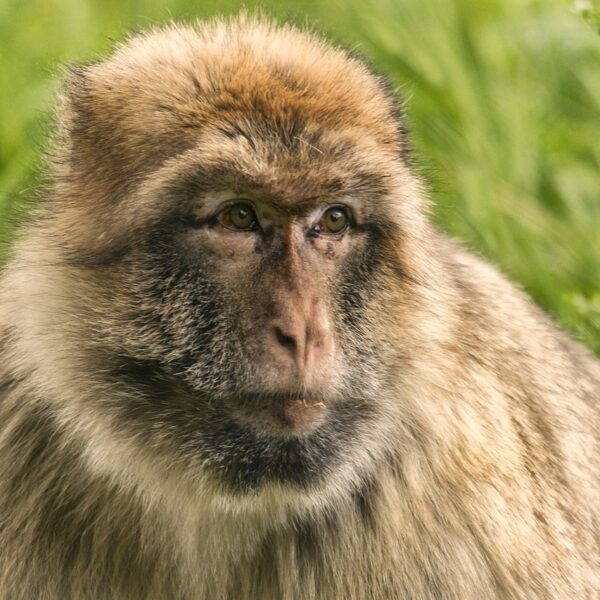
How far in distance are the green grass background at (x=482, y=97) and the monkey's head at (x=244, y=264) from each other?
1844mm

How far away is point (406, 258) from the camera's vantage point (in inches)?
121

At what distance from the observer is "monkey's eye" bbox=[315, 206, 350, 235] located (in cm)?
295

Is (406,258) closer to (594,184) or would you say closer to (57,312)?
(57,312)

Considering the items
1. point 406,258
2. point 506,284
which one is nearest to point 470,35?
point 506,284

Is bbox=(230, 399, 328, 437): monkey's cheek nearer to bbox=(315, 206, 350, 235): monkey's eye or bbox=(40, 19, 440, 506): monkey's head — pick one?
bbox=(40, 19, 440, 506): monkey's head

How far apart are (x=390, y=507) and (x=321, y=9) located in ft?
10.5

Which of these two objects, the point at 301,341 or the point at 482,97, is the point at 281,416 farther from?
the point at 482,97

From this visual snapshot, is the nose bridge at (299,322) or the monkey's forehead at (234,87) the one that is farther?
the monkey's forehead at (234,87)

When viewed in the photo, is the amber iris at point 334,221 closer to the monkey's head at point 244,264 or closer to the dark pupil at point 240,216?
the monkey's head at point 244,264

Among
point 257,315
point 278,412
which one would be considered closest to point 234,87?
point 257,315

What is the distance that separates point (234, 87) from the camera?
295 centimetres

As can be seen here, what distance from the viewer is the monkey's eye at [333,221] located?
2.95m

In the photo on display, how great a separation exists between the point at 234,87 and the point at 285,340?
616mm

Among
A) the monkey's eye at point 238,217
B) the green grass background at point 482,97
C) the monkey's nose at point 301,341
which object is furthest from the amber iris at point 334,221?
the green grass background at point 482,97
